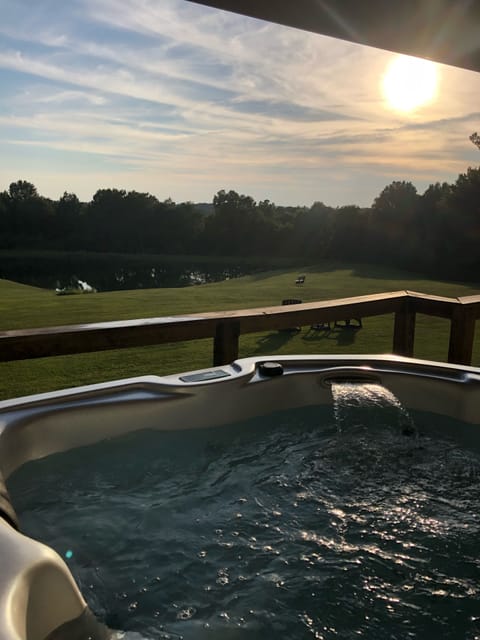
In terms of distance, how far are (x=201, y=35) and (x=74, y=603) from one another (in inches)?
148

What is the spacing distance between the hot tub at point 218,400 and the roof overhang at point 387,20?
1.31m

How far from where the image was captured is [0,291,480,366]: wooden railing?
6.59 ft

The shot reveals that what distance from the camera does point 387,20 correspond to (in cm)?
206

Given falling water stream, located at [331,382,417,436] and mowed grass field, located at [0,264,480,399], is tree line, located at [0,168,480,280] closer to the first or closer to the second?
mowed grass field, located at [0,264,480,399]

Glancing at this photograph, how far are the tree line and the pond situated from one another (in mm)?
2173

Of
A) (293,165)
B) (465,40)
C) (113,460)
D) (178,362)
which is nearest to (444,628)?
(113,460)

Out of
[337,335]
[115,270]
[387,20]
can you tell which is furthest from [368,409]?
[115,270]

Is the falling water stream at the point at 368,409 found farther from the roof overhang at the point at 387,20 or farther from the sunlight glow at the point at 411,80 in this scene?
the sunlight glow at the point at 411,80

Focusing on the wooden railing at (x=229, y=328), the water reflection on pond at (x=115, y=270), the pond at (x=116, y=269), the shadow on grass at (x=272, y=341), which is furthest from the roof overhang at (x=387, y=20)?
the water reflection on pond at (x=115, y=270)

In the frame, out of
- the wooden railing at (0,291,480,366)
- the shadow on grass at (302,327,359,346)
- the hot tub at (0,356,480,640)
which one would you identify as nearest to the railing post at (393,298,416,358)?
the wooden railing at (0,291,480,366)

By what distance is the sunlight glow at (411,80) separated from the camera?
8.83 feet

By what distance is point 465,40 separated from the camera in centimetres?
225

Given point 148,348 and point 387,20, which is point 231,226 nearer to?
point 148,348

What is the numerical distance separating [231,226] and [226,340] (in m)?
32.7
